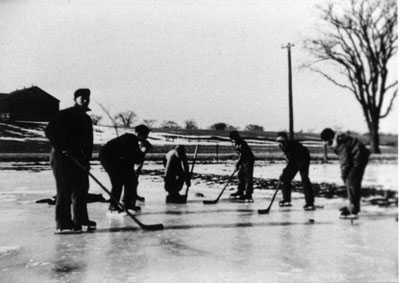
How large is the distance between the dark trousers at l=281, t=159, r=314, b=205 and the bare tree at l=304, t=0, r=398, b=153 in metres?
0.63

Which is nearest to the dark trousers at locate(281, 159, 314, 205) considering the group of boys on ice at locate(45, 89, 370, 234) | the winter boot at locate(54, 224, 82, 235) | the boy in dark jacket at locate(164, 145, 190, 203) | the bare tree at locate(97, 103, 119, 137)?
the group of boys on ice at locate(45, 89, 370, 234)

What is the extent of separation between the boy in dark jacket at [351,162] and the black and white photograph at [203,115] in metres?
0.01

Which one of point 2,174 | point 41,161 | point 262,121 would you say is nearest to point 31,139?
point 41,161

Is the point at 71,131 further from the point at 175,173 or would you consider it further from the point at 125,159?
the point at 175,173

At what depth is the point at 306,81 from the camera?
12.9 feet

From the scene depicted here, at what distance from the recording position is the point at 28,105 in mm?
3879

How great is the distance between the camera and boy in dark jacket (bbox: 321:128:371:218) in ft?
11.6

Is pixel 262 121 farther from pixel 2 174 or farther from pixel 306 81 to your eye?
pixel 2 174

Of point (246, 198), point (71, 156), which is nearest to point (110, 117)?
point (71, 156)

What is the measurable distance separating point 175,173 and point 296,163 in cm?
184

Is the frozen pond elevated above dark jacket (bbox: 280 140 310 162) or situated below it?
below

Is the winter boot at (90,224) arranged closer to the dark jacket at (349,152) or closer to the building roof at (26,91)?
the building roof at (26,91)

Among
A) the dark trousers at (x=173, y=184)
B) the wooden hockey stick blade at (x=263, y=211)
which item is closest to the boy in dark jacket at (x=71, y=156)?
the dark trousers at (x=173, y=184)

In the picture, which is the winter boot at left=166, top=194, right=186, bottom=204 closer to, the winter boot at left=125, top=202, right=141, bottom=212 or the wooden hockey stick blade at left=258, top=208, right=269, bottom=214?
the winter boot at left=125, top=202, right=141, bottom=212
